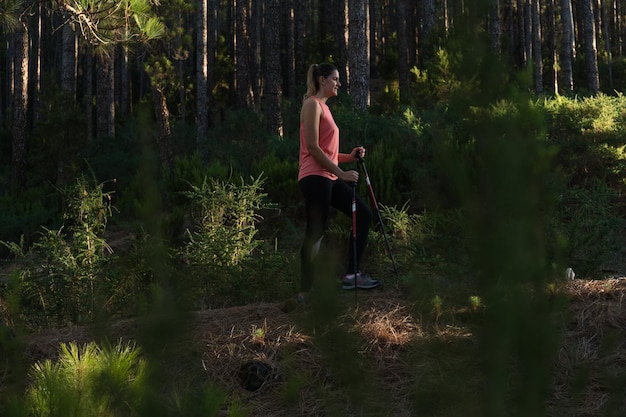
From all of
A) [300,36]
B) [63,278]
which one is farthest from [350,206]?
[300,36]

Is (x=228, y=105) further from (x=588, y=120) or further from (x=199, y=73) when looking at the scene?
(x=588, y=120)

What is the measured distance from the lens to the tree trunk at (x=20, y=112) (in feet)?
45.6

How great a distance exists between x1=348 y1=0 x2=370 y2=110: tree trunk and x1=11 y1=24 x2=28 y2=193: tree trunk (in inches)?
286

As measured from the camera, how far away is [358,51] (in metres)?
12.8

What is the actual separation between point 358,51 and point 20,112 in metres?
7.89

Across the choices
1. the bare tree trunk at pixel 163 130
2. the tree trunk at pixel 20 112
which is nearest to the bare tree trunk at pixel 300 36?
the tree trunk at pixel 20 112

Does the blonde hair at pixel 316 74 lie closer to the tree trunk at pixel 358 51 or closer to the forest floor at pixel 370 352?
the forest floor at pixel 370 352

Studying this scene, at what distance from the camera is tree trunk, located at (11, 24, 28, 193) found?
547 inches

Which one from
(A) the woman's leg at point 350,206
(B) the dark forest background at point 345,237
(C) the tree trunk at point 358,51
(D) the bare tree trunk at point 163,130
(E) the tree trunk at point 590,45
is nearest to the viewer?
(B) the dark forest background at point 345,237

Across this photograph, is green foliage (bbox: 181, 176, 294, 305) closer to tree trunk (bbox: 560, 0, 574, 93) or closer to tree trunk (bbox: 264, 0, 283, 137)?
tree trunk (bbox: 264, 0, 283, 137)

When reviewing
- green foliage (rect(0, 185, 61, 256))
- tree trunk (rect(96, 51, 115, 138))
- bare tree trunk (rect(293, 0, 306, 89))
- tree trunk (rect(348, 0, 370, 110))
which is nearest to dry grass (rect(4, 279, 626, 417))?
green foliage (rect(0, 185, 61, 256))

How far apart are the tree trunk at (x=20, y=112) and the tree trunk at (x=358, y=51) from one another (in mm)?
7268

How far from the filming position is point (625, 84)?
22016 millimetres

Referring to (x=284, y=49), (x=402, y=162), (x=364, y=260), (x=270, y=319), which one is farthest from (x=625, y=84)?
(x=270, y=319)
